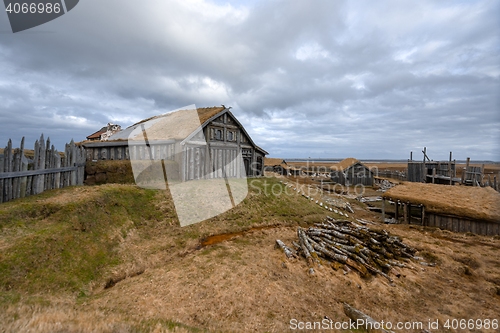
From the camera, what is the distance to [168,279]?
25.0ft

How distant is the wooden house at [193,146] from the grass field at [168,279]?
5496 mm

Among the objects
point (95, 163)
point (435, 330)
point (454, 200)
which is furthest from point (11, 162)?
point (454, 200)

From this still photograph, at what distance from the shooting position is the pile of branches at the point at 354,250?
9.42m

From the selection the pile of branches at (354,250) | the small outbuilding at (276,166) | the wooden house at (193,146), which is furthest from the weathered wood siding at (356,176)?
the pile of branches at (354,250)

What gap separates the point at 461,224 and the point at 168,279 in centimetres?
1893

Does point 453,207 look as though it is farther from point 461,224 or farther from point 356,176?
point 356,176

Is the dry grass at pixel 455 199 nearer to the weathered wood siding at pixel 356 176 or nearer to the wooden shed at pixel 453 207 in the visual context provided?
the wooden shed at pixel 453 207

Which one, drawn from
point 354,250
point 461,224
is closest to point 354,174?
point 461,224

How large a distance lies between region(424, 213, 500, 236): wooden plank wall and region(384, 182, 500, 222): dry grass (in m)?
0.45

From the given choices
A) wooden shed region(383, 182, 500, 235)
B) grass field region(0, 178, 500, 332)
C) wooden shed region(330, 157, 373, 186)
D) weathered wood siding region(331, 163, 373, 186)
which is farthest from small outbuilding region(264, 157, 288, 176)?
grass field region(0, 178, 500, 332)

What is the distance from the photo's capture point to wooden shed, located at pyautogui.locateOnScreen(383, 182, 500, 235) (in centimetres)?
1422

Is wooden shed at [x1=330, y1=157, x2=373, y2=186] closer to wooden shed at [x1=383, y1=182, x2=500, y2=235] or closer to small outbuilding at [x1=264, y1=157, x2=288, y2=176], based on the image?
small outbuilding at [x1=264, y1=157, x2=288, y2=176]

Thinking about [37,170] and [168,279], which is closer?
[168,279]

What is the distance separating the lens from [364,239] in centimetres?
1139
